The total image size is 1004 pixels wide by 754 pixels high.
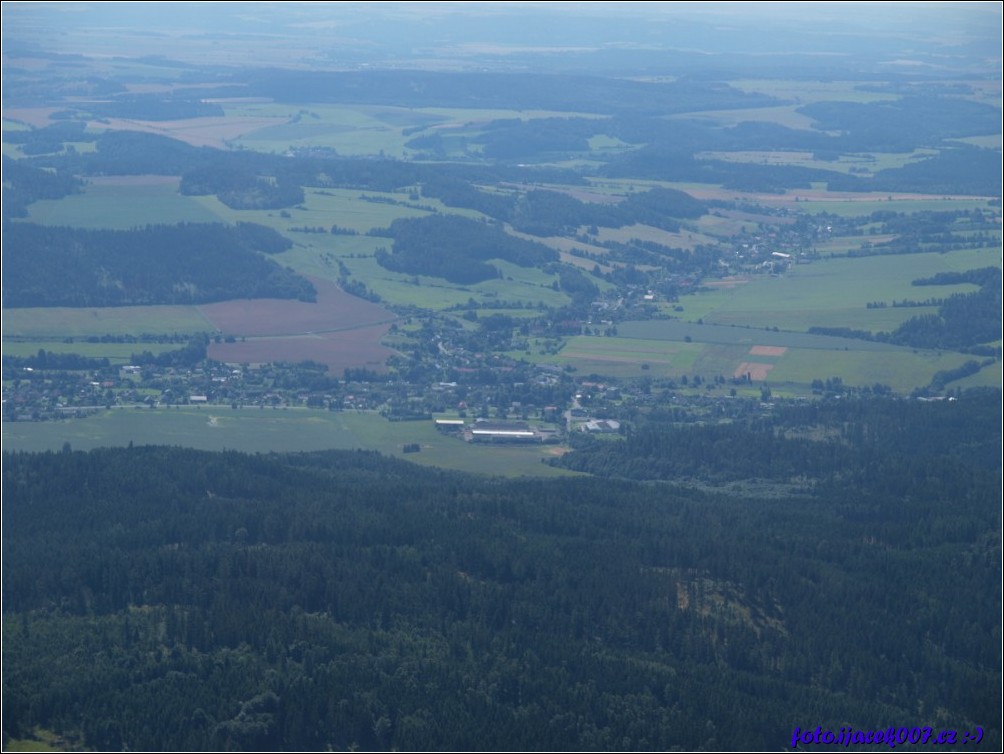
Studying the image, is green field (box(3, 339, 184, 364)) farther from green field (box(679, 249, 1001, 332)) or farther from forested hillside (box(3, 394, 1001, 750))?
green field (box(679, 249, 1001, 332))

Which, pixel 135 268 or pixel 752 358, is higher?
pixel 135 268

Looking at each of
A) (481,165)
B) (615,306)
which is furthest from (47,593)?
(481,165)

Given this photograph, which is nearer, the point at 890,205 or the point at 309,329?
the point at 309,329

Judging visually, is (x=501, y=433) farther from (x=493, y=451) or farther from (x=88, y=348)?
(x=88, y=348)

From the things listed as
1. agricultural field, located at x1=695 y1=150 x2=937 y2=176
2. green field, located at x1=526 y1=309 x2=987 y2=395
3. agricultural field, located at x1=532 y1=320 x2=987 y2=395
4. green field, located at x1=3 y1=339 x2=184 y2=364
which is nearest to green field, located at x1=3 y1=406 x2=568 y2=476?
green field, located at x1=3 y1=339 x2=184 y2=364

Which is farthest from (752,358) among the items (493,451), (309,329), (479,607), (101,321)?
(479,607)

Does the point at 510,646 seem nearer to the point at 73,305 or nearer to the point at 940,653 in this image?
the point at 940,653

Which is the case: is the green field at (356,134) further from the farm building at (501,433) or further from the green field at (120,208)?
the farm building at (501,433)

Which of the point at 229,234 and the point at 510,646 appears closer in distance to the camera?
the point at 510,646

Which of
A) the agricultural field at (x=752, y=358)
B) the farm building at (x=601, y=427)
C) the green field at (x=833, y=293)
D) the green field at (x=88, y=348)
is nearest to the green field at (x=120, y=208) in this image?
the green field at (x=88, y=348)
